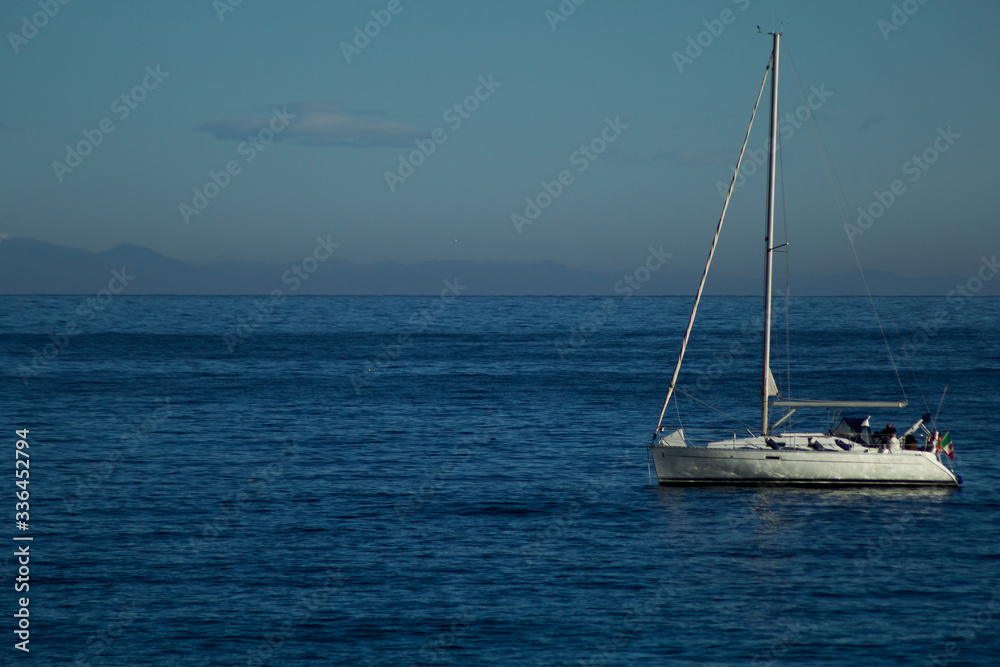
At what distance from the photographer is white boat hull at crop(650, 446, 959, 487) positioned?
127 feet

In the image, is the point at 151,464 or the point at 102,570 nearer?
the point at 102,570

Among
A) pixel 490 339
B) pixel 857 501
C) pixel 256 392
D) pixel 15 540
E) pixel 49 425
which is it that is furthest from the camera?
pixel 490 339

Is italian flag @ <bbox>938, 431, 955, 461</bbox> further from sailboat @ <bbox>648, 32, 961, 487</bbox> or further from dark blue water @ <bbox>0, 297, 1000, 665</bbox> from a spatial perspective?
dark blue water @ <bbox>0, 297, 1000, 665</bbox>

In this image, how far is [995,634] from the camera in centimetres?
2514

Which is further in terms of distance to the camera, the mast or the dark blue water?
the mast

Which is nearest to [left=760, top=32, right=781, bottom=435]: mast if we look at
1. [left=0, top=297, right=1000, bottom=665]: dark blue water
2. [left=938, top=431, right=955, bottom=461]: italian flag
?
[left=0, top=297, right=1000, bottom=665]: dark blue water

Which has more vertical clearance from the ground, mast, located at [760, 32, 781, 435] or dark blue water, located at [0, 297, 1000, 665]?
mast, located at [760, 32, 781, 435]

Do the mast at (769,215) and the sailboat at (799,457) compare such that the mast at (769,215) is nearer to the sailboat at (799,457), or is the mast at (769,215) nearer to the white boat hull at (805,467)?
the sailboat at (799,457)

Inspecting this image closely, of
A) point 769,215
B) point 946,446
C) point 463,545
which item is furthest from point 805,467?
point 463,545

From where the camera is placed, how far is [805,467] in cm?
3891

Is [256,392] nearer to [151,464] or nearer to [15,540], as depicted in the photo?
[151,464]

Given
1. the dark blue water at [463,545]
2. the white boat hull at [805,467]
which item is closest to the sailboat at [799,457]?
the white boat hull at [805,467]

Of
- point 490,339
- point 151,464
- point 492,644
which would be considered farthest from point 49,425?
point 490,339

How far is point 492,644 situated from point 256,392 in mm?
59022
